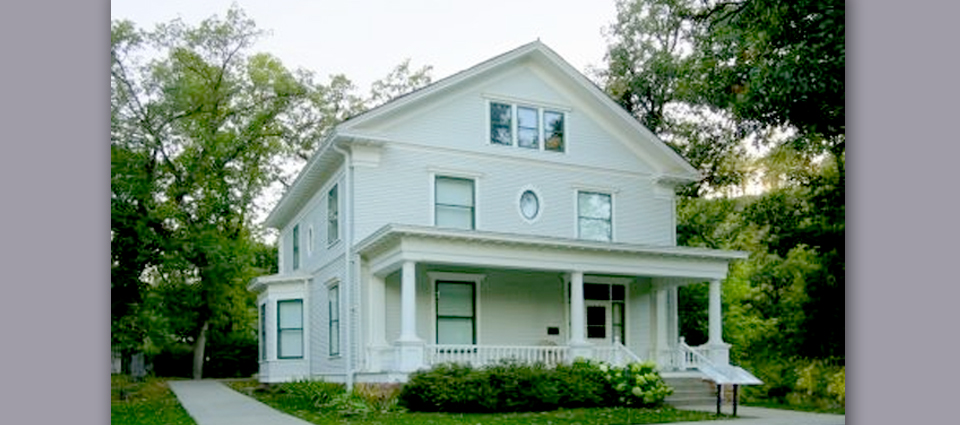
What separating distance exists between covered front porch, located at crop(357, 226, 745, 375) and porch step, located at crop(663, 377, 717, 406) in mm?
394

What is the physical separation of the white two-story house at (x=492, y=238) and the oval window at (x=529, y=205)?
0.02m

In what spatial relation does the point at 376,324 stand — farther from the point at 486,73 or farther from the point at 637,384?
the point at 486,73

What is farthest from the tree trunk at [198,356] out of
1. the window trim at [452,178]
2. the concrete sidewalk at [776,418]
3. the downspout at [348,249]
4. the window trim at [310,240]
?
the concrete sidewalk at [776,418]

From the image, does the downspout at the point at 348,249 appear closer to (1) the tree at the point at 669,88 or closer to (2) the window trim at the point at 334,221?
(2) the window trim at the point at 334,221

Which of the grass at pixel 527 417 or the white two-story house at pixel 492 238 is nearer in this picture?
the grass at pixel 527 417

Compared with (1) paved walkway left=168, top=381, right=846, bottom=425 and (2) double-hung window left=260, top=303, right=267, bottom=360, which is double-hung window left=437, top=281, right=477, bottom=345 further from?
(2) double-hung window left=260, top=303, right=267, bottom=360

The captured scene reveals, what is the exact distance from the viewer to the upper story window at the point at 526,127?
13469 mm

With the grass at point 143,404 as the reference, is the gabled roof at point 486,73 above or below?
above

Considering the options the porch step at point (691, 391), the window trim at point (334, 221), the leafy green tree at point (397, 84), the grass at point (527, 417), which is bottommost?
the porch step at point (691, 391)

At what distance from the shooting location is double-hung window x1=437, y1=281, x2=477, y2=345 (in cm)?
1273

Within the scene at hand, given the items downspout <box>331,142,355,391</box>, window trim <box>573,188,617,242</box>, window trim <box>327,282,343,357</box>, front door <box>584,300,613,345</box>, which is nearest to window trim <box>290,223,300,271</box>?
window trim <box>327,282,343,357</box>

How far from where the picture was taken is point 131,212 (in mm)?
6895

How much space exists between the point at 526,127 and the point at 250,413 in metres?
5.82
